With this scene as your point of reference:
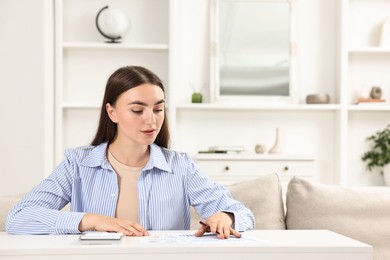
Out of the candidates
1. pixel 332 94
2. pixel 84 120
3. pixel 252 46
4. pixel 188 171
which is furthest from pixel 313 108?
pixel 188 171

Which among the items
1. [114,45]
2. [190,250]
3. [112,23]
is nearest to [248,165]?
[114,45]

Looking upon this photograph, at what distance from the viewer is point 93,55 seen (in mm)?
5773

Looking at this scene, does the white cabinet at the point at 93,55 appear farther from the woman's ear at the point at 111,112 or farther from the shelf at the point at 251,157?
the woman's ear at the point at 111,112

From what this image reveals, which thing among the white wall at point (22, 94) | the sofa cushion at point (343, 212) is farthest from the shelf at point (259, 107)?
the sofa cushion at point (343, 212)

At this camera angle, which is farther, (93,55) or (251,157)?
(93,55)

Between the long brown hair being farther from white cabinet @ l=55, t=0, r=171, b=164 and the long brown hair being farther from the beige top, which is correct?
white cabinet @ l=55, t=0, r=171, b=164

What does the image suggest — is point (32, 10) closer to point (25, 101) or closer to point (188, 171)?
point (25, 101)

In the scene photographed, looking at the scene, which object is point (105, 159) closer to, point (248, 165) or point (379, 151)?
point (248, 165)

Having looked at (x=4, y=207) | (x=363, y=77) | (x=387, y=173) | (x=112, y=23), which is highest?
(x=112, y=23)

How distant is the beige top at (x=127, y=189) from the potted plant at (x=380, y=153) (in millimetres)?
3644

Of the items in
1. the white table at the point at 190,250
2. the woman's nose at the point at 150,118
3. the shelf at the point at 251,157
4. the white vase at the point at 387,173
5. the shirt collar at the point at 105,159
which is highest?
the woman's nose at the point at 150,118

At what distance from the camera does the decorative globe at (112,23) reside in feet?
18.1

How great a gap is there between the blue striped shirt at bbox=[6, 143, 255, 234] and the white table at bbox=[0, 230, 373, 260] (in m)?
0.49

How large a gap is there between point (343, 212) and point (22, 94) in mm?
3201
